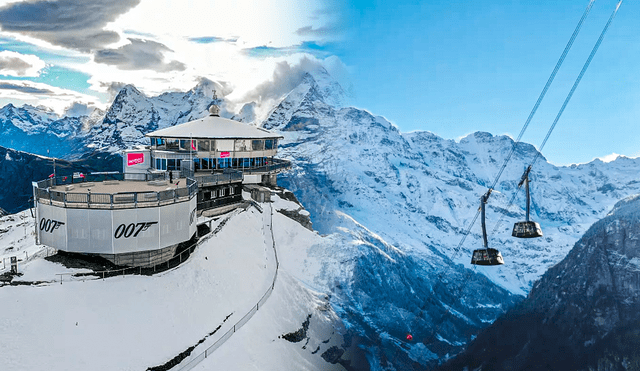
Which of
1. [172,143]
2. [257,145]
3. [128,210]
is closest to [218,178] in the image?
[172,143]

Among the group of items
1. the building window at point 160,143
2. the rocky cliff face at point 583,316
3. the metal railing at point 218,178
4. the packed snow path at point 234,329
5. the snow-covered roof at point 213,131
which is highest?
the snow-covered roof at point 213,131

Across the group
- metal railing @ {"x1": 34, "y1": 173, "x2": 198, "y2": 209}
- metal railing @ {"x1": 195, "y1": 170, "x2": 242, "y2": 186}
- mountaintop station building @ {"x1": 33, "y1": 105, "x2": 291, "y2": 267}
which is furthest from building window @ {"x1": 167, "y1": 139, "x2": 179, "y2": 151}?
metal railing @ {"x1": 34, "y1": 173, "x2": 198, "y2": 209}

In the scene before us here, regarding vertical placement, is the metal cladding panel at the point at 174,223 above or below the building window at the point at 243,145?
below

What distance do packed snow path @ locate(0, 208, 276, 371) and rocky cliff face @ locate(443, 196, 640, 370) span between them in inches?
3685

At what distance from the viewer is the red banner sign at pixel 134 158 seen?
169 feet

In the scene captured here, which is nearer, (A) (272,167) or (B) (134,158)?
(B) (134,158)

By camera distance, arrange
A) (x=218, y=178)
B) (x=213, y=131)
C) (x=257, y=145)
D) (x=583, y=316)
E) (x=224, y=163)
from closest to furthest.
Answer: (x=218, y=178) < (x=224, y=163) < (x=213, y=131) < (x=257, y=145) < (x=583, y=316)

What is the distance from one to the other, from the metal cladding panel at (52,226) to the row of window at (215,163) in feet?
78.5

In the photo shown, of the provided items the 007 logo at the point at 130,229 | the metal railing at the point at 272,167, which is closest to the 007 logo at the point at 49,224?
the 007 logo at the point at 130,229

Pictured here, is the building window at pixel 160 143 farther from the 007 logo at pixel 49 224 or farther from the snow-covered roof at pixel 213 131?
the 007 logo at pixel 49 224

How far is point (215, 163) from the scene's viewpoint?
190 feet

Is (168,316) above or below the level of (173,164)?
below

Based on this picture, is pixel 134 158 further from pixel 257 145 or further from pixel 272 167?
pixel 272 167

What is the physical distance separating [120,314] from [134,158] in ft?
95.8
